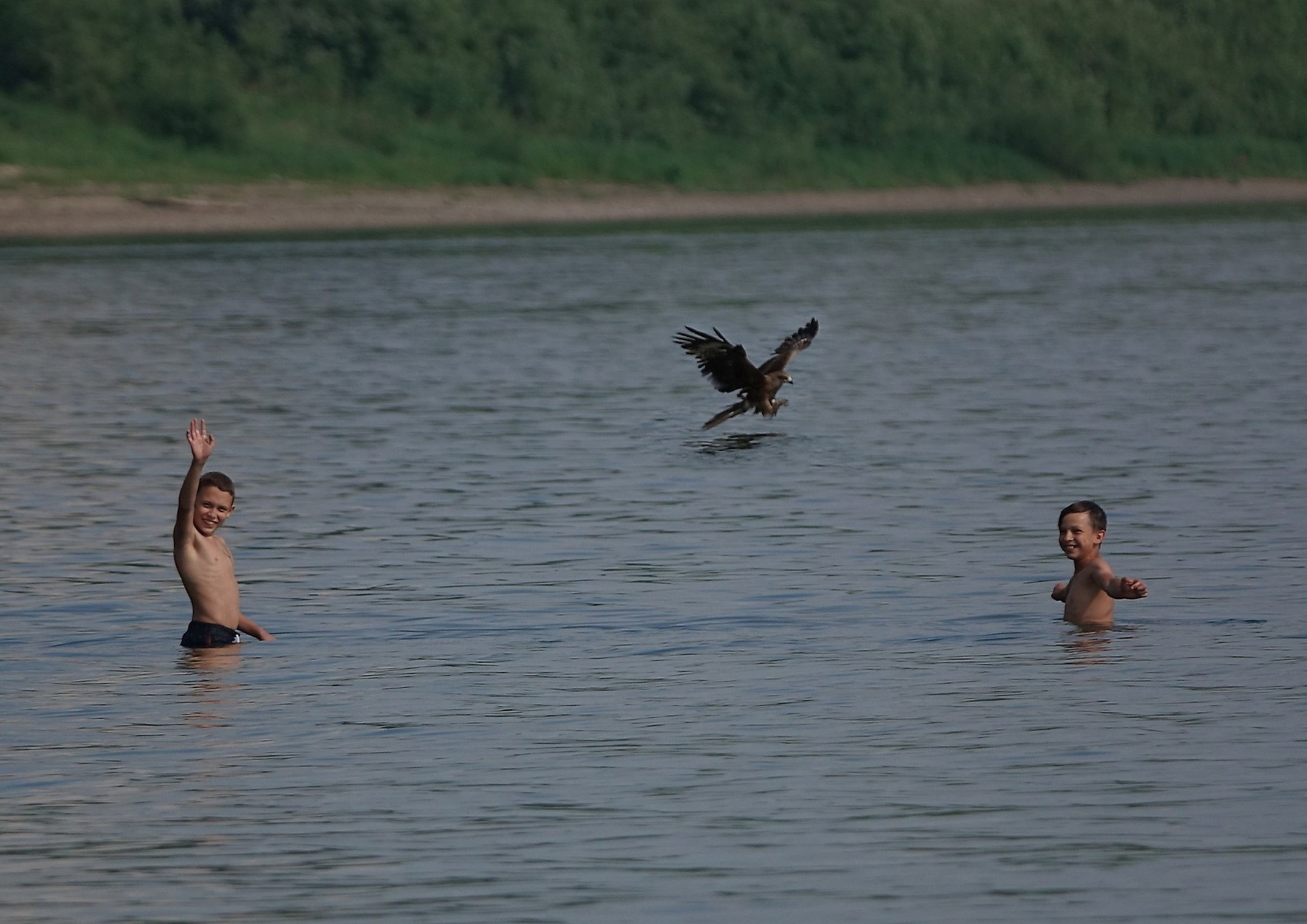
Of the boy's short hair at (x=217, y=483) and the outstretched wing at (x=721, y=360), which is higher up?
the outstretched wing at (x=721, y=360)

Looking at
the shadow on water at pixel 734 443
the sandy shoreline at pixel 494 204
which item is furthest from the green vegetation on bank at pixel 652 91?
the shadow on water at pixel 734 443

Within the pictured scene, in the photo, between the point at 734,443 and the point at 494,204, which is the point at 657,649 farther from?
the point at 494,204

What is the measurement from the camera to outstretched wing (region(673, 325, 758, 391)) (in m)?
16.1

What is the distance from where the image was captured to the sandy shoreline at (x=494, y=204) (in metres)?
53.9

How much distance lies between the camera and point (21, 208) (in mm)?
52812

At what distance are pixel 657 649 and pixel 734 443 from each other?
10.7m

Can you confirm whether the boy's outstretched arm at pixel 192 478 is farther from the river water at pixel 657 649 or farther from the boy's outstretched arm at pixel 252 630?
the river water at pixel 657 649

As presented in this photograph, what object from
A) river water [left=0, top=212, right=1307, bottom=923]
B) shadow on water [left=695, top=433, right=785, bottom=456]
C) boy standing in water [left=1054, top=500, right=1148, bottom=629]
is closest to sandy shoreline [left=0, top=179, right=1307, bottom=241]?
river water [left=0, top=212, right=1307, bottom=923]

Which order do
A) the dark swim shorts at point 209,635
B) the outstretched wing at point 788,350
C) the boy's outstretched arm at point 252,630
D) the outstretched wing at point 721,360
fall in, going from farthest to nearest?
the outstretched wing at point 788,350
the outstretched wing at point 721,360
the boy's outstretched arm at point 252,630
the dark swim shorts at point 209,635

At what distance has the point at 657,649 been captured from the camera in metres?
12.1

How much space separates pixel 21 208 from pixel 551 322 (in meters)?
22.0

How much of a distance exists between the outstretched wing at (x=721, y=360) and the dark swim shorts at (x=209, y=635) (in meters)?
4.57

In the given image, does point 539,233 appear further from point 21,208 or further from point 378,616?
point 378,616

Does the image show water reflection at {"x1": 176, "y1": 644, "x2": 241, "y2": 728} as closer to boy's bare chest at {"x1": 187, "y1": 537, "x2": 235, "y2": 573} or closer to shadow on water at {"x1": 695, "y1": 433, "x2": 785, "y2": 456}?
boy's bare chest at {"x1": 187, "y1": 537, "x2": 235, "y2": 573}
